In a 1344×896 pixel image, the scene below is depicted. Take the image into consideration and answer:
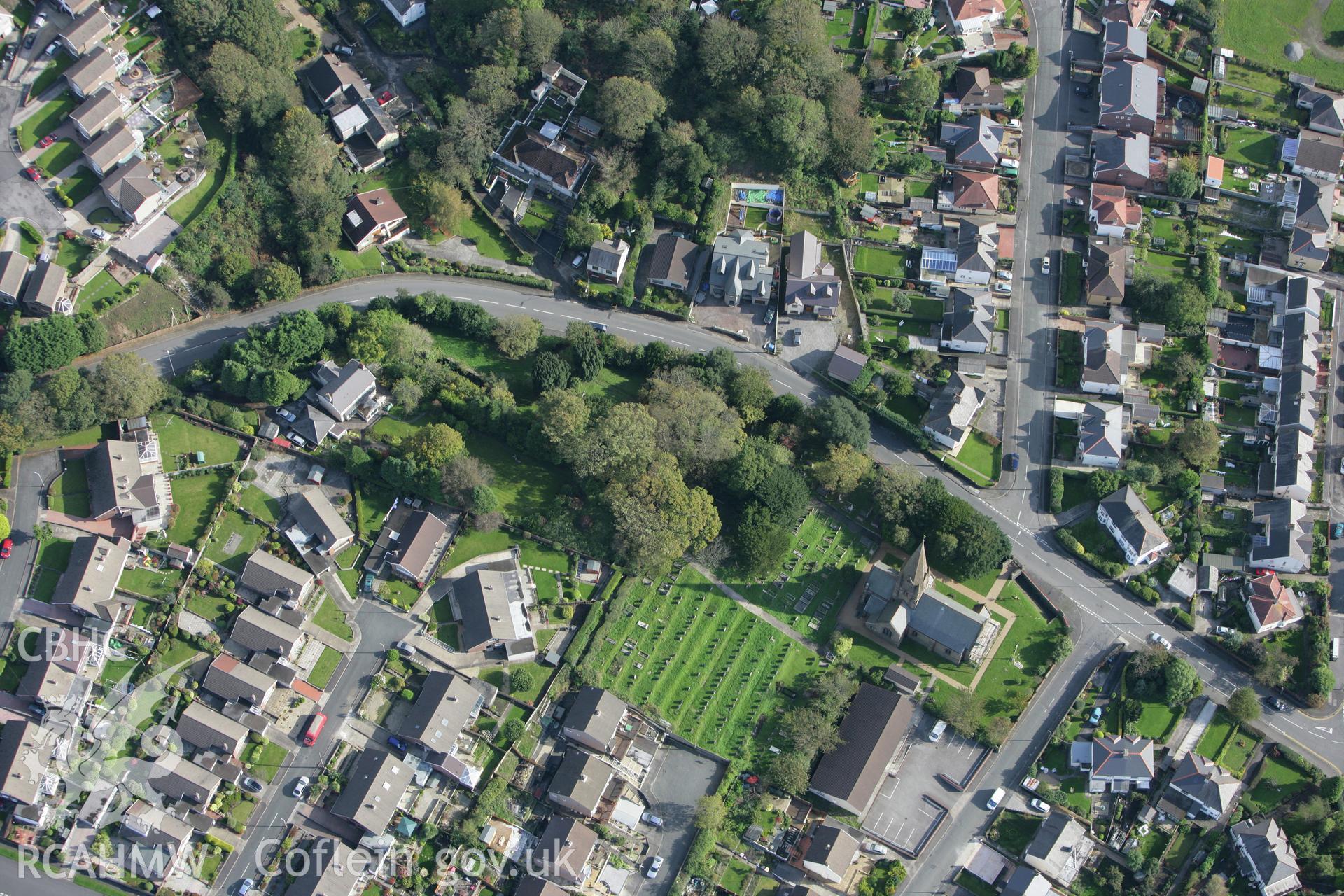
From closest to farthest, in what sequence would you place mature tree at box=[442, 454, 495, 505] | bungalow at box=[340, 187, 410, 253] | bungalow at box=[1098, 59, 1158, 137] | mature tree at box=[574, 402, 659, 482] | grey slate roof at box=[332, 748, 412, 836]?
grey slate roof at box=[332, 748, 412, 836] → mature tree at box=[442, 454, 495, 505] → mature tree at box=[574, 402, 659, 482] → bungalow at box=[340, 187, 410, 253] → bungalow at box=[1098, 59, 1158, 137]

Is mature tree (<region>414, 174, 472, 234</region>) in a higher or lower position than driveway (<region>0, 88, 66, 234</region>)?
higher

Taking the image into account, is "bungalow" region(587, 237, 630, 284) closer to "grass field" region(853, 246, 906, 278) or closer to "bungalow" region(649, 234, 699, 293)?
"bungalow" region(649, 234, 699, 293)

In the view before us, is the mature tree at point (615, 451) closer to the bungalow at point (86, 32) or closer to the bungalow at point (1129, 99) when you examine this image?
the bungalow at point (1129, 99)

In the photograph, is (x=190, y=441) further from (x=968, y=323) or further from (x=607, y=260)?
(x=968, y=323)

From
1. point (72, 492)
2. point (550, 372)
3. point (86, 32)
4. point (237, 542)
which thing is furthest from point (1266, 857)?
point (86, 32)

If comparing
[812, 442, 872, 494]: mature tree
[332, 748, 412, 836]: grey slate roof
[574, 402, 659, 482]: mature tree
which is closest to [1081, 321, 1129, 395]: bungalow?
[812, 442, 872, 494]: mature tree

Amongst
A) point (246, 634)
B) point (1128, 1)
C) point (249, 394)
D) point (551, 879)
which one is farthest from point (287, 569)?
point (1128, 1)

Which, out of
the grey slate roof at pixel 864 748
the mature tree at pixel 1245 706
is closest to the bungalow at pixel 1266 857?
the mature tree at pixel 1245 706
